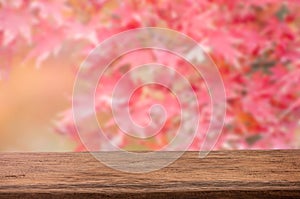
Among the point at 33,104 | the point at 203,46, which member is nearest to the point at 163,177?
the point at 203,46

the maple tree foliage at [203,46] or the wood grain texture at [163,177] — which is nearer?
the wood grain texture at [163,177]

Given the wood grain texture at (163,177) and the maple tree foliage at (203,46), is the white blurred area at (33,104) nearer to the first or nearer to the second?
the maple tree foliage at (203,46)

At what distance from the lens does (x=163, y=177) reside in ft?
1.22

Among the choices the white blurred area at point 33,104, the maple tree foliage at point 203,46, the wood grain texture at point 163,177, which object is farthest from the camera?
the white blurred area at point 33,104

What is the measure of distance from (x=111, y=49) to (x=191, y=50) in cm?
27

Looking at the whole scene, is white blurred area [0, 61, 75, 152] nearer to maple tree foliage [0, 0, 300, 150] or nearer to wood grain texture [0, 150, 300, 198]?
maple tree foliage [0, 0, 300, 150]

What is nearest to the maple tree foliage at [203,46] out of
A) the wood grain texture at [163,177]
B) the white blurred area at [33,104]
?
the white blurred area at [33,104]

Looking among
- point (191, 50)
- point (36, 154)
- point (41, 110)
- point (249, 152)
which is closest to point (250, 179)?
point (249, 152)

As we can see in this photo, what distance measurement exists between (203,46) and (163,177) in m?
1.32

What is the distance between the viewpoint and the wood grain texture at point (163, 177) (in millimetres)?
350

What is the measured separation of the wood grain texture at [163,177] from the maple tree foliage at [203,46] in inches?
48.1

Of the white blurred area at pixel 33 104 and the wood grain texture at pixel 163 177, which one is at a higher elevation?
the white blurred area at pixel 33 104

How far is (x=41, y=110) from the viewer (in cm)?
189

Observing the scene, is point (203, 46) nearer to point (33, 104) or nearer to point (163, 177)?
point (33, 104)
